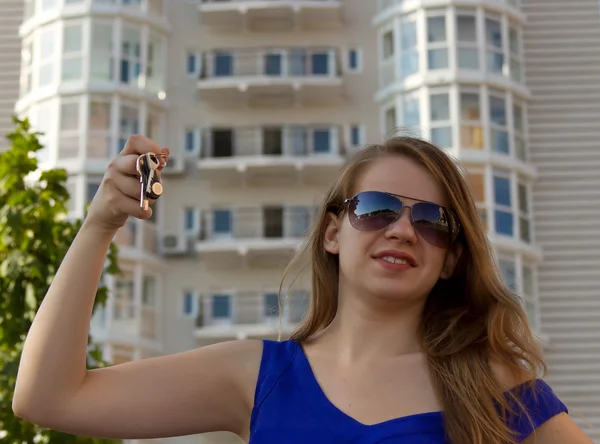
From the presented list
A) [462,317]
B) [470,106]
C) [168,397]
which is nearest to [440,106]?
[470,106]

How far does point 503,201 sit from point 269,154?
234 inches

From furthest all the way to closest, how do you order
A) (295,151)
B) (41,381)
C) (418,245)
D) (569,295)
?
(295,151) → (569,295) → (418,245) → (41,381)

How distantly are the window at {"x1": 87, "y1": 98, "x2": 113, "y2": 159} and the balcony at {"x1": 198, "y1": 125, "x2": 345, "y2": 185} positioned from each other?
90.8 inches

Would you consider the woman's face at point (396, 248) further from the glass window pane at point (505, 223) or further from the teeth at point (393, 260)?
the glass window pane at point (505, 223)

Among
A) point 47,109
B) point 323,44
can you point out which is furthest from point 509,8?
point 47,109

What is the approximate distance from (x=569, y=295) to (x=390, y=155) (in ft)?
78.9

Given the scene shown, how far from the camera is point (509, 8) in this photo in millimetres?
27234

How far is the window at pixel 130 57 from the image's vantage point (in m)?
27.5

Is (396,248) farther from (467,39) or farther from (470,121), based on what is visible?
(467,39)

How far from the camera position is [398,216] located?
2717 mm

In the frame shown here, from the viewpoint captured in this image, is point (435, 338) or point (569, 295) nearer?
point (435, 338)

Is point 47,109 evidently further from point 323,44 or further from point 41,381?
point 41,381

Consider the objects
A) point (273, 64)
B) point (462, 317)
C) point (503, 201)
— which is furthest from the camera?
point (273, 64)

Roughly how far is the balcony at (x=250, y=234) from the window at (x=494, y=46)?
5.59 metres
